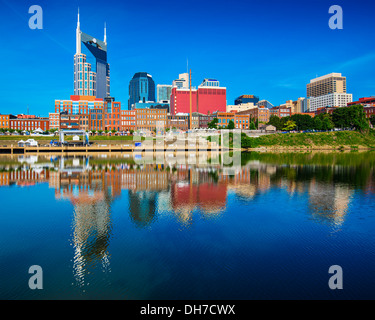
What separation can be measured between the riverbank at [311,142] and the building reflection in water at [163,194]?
64145 millimetres

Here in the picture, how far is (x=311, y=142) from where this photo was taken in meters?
Result: 110

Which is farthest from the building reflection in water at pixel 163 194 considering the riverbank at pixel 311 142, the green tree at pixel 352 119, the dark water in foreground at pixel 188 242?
the green tree at pixel 352 119

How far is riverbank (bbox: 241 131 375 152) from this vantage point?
107 metres

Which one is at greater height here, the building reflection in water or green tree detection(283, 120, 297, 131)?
green tree detection(283, 120, 297, 131)

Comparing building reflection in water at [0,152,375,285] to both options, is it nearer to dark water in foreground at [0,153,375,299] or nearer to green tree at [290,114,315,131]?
dark water in foreground at [0,153,375,299]

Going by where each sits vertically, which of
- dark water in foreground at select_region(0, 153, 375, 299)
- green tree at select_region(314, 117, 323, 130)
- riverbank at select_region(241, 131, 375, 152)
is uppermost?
green tree at select_region(314, 117, 323, 130)

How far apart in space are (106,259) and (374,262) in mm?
11919

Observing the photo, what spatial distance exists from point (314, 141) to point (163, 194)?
94459mm

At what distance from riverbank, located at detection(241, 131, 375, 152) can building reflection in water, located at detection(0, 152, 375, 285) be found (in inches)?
2525

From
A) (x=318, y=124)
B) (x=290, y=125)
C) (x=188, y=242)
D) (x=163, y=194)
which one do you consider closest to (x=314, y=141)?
(x=318, y=124)

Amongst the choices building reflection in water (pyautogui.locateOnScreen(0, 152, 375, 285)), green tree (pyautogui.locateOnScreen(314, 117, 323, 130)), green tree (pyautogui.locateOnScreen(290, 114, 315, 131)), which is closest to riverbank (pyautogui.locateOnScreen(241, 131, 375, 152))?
green tree (pyautogui.locateOnScreen(314, 117, 323, 130))

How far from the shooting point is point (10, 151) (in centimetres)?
9538

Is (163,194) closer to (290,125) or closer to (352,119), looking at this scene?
(352,119)
